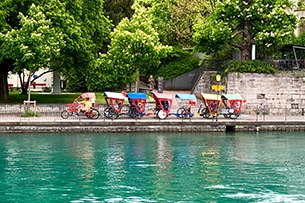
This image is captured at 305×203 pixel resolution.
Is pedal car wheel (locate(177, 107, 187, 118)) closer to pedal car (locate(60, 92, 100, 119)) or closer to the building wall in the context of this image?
pedal car (locate(60, 92, 100, 119))

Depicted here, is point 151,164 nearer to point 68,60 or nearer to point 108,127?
point 108,127

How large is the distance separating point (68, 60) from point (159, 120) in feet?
27.1

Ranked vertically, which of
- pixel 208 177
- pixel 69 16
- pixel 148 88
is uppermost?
pixel 69 16

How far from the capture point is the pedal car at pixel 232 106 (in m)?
43.1

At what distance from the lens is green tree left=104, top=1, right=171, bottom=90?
153ft

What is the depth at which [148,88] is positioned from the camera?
57.4 meters

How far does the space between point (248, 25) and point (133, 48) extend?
26.6 feet

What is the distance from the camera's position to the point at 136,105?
42281 mm

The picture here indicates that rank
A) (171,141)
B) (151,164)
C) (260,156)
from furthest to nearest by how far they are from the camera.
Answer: (171,141) → (260,156) → (151,164)

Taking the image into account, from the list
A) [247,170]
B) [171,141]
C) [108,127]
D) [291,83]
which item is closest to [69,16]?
[108,127]

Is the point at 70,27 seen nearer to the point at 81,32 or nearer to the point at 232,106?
the point at 81,32

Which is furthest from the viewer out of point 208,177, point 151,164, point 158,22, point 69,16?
point 158,22

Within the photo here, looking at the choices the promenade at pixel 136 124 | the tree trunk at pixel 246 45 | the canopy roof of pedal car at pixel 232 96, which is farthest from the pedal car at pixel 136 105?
the tree trunk at pixel 246 45

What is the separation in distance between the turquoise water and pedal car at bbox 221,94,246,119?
403 centimetres
